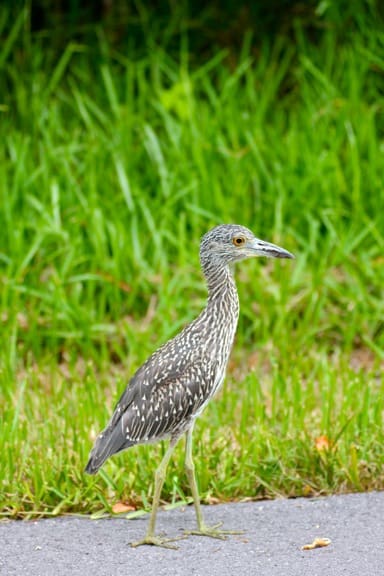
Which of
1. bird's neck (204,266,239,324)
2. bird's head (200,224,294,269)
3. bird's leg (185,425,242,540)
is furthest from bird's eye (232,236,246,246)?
bird's leg (185,425,242,540)

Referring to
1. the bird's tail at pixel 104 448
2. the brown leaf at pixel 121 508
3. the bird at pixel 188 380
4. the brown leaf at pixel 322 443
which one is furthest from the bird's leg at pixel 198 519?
the brown leaf at pixel 322 443

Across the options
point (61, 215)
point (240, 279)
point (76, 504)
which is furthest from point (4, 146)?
point (76, 504)

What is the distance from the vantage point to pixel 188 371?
5.56 m

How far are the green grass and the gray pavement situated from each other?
0.71 ft

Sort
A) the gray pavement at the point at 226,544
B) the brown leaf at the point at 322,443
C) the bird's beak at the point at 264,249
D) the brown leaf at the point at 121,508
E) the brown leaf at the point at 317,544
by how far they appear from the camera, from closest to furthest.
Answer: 1. the gray pavement at the point at 226,544
2. the brown leaf at the point at 317,544
3. the bird's beak at the point at 264,249
4. the brown leaf at the point at 121,508
5. the brown leaf at the point at 322,443

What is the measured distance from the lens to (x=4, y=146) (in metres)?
9.81

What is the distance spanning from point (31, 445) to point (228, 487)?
1127mm

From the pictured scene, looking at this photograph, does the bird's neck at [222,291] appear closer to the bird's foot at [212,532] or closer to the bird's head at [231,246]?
the bird's head at [231,246]

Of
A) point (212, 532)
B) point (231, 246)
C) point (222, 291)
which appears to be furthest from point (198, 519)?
point (231, 246)

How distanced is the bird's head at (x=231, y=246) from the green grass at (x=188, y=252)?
110cm

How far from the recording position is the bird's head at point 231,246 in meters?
5.73

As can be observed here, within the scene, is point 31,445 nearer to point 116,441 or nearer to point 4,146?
point 116,441

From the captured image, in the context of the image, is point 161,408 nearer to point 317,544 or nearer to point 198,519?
point 198,519

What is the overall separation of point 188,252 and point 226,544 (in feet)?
11.4
